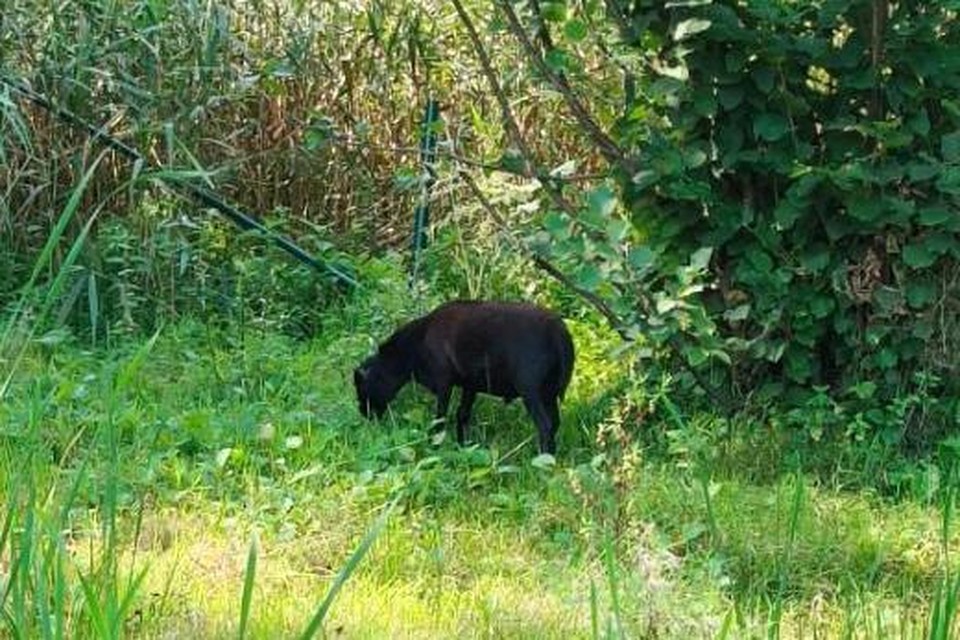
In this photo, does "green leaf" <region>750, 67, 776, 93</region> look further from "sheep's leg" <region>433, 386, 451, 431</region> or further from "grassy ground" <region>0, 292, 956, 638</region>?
"sheep's leg" <region>433, 386, 451, 431</region>

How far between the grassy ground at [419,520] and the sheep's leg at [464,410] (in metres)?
0.08

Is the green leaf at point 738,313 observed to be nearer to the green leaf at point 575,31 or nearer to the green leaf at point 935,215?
the green leaf at point 935,215

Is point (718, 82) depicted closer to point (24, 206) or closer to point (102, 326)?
point (102, 326)

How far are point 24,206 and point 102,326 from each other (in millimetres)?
926

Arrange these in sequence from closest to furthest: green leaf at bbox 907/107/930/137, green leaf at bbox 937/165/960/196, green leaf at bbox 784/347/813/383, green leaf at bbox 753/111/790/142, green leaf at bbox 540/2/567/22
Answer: green leaf at bbox 937/165/960/196 → green leaf at bbox 907/107/930/137 → green leaf at bbox 753/111/790/142 → green leaf at bbox 540/2/567/22 → green leaf at bbox 784/347/813/383

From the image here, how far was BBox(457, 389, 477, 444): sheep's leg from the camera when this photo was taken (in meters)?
6.67

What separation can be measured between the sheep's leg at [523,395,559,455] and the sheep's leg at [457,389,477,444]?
341 mm

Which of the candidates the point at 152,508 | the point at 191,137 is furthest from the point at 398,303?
the point at 152,508

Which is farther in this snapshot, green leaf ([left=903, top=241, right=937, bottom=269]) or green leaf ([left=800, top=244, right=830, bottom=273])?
green leaf ([left=800, top=244, right=830, bottom=273])

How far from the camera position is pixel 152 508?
5.19 m

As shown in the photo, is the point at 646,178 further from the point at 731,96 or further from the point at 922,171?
the point at 922,171

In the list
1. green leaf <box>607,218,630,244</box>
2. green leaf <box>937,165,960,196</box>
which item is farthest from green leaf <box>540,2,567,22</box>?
green leaf <box>937,165,960,196</box>

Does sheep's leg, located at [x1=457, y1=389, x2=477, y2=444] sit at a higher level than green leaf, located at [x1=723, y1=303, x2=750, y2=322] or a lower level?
lower

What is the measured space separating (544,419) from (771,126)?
4.26 ft
